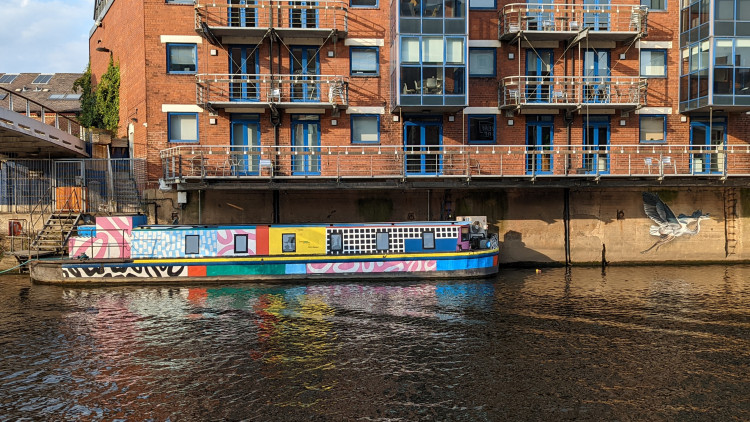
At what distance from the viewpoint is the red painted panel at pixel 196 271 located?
24.2m

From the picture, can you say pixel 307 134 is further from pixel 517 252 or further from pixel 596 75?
pixel 596 75

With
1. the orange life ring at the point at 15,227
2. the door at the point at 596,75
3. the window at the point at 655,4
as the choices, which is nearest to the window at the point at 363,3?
the door at the point at 596,75

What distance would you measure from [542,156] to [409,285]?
10.7m

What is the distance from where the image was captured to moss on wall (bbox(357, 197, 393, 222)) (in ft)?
93.8

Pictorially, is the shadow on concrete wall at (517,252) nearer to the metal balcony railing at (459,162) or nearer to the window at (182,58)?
the metal balcony railing at (459,162)

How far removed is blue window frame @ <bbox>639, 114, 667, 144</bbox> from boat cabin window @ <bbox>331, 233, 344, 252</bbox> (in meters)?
→ 15.9

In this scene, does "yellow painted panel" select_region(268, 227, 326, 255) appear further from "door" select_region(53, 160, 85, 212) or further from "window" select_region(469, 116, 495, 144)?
"window" select_region(469, 116, 495, 144)

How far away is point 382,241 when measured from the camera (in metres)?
25.1

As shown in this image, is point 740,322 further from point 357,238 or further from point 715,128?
point 715,128

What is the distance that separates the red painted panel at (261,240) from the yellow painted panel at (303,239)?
6.3 inches

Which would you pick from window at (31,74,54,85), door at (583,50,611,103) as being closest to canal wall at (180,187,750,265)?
door at (583,50,611,103)

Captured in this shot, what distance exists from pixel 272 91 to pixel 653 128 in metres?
18.5

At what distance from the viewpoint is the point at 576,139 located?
29688 mm

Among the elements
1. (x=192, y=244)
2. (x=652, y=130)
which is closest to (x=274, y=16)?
(x=192, y=244)
